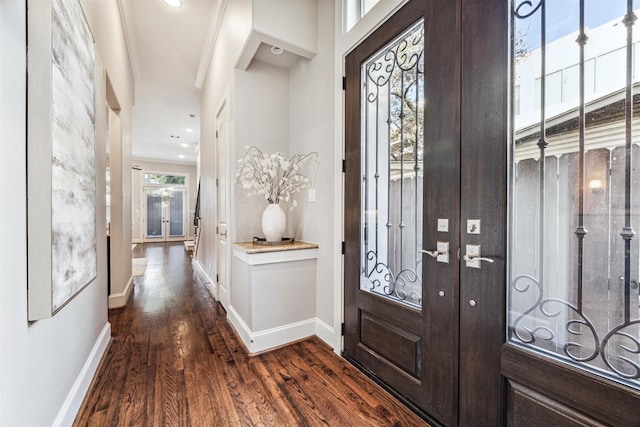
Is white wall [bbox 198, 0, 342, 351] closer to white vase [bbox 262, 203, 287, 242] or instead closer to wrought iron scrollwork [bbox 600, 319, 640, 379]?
white vase [bbox 262, 203, 287, 242]

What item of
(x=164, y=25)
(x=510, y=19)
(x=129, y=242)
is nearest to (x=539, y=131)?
(x=510, y=19)

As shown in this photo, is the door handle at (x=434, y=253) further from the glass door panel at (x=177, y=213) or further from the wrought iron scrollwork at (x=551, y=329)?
the glass door panel at (x=177, y=213)

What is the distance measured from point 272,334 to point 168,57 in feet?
14.0

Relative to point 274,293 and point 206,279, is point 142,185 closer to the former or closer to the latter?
point 206,279

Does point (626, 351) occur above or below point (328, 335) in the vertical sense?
above

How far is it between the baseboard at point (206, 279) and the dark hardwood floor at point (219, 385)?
93 cm

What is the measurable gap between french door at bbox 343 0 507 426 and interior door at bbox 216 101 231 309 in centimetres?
171

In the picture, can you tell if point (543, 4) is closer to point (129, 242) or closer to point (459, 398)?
point (459, 398)

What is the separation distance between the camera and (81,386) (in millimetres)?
1646

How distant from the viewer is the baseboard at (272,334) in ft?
7.36

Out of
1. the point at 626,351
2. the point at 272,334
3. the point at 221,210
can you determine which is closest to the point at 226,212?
the point at 221,210

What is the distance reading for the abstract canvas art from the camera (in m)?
1.08

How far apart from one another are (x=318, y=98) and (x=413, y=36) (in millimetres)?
1035

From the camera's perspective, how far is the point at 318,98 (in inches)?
98.3
